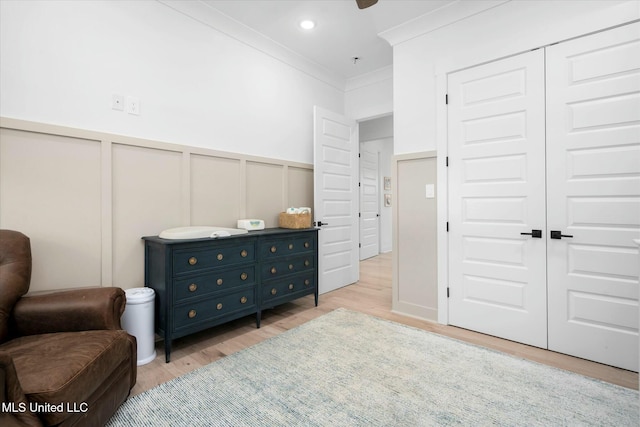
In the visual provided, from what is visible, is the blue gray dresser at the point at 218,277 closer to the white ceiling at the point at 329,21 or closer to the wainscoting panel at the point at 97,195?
the wainscoting panel at the point at 97,195

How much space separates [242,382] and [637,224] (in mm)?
2831

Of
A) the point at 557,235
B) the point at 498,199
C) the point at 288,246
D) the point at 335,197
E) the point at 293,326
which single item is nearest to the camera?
the point at 557,235

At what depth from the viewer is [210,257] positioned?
2.40 metres

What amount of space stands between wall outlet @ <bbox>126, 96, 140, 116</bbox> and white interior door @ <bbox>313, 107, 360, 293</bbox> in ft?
6.25

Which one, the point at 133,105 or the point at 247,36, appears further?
the point at 247,36

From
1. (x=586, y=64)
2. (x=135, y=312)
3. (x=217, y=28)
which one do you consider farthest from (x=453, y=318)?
(x=217, y=28)

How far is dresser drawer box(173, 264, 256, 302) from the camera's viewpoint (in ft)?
7.38

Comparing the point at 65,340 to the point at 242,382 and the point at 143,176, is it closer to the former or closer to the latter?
the point at 242,382

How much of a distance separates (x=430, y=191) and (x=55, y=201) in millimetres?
3053

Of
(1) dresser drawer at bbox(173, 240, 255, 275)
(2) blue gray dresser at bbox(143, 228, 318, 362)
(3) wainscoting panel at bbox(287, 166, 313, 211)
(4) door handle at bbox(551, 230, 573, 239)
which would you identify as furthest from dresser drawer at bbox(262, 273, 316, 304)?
(4) door handle at bbox(551, 230, 573, 239)

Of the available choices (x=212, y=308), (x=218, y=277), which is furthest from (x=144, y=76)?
(x=212, y=308)

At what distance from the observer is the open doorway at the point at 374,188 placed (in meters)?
6.23

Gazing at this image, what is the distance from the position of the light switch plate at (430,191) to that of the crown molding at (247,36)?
86.5 inches

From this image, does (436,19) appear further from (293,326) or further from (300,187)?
(293,326)
